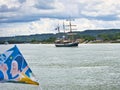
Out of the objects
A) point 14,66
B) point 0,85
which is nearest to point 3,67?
point 14,66

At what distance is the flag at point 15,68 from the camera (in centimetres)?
1385

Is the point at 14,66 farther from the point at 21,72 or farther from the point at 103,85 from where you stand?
the point at 103,85

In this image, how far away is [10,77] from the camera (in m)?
14.4

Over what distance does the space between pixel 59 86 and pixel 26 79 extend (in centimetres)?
2464

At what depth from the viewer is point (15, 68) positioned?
1409 centimetres

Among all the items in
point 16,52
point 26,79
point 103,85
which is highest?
point 16,52

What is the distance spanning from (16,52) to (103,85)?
1036 inches

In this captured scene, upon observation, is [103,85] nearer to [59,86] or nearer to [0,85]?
[59,86]

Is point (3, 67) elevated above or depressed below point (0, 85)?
above

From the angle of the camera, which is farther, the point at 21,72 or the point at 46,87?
the point at 46,87

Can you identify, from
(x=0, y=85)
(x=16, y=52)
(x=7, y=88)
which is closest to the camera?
(x=16, y=52)

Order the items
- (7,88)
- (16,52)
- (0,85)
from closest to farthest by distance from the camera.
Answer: (16,52) → (7,88) → (0,85)

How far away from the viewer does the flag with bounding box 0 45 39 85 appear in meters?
13.9

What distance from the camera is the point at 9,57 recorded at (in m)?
14.0
